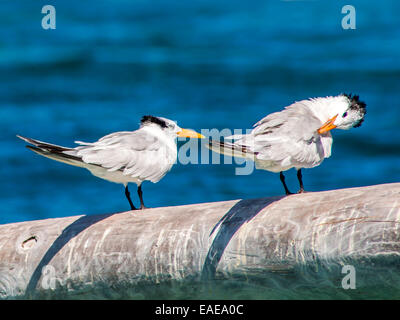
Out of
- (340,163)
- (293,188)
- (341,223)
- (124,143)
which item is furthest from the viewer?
(340,163)

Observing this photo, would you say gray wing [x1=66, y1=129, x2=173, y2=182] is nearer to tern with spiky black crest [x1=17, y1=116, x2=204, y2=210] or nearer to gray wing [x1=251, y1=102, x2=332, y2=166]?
tern with spiky black crest [x1=17, y1=116, x2=204, y2=210]

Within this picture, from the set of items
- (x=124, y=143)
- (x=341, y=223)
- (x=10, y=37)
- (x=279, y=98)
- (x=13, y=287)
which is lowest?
(x=13, y=287)

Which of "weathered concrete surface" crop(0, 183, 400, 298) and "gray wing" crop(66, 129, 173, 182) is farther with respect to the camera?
"gray wing" crop(66, 129, 173, 182)

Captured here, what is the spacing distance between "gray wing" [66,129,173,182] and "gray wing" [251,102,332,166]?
751 millimetres

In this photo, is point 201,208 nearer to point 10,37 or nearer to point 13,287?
point 13,287

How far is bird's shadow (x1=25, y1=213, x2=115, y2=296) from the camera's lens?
446 cm

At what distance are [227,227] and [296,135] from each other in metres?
0.98

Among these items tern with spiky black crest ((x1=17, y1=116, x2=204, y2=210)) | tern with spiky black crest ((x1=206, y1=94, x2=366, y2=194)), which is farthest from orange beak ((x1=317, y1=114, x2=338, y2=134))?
tern with spiky black crest ((x1=17, y1=116, x2=204, y2=210))

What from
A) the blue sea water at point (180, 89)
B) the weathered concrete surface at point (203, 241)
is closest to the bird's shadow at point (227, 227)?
the weathered concrete surface at point (203, 241)

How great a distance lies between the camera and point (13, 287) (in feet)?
14.8

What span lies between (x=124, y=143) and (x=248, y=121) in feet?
24.3

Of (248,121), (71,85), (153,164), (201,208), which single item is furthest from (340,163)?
(201,208)

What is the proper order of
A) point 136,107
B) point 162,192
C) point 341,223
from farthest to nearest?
point 136,107 < point 162,192 < point 341,223

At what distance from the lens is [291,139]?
493 cm
